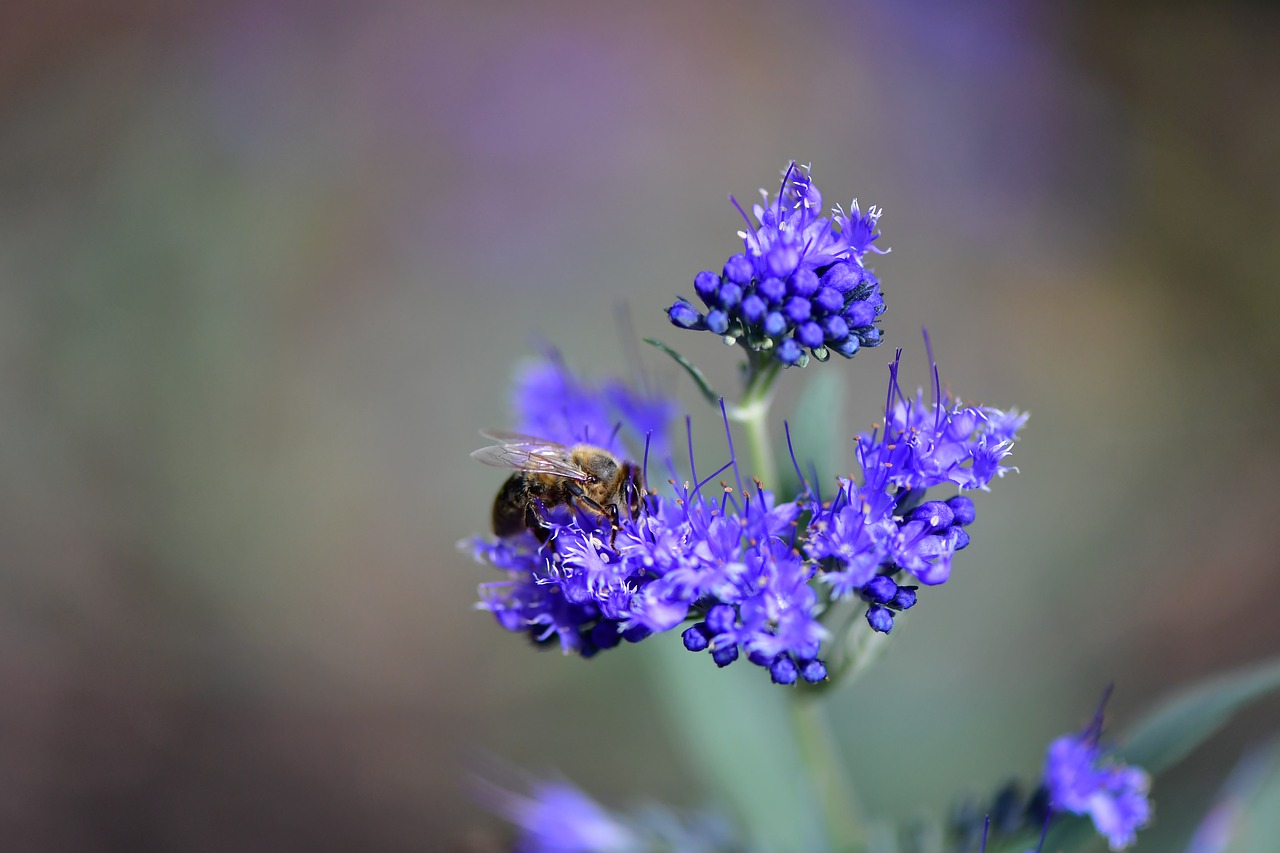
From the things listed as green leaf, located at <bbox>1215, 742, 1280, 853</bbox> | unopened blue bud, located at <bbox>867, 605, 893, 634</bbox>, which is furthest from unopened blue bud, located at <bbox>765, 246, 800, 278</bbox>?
green leaf, located at <bbox>1215, 742, 1280, 853</bbox>

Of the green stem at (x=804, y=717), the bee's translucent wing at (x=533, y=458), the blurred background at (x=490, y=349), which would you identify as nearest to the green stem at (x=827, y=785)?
the green stem at (x=804, y=717)

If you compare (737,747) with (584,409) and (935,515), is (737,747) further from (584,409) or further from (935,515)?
(935,515)

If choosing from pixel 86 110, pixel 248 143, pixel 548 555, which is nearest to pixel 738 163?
pixel 248 143

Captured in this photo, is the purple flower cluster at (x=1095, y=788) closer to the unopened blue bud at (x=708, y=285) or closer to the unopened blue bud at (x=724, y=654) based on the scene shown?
the unopened blue bud at (x=724, y=654)

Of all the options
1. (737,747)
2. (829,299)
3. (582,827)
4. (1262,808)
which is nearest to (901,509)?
(829,299)

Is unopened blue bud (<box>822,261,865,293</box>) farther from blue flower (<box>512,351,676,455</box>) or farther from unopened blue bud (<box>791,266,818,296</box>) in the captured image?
blue flower (<box>512,351,676,455</box>)

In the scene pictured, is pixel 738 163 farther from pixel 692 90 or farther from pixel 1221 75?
pixel 1221 75
